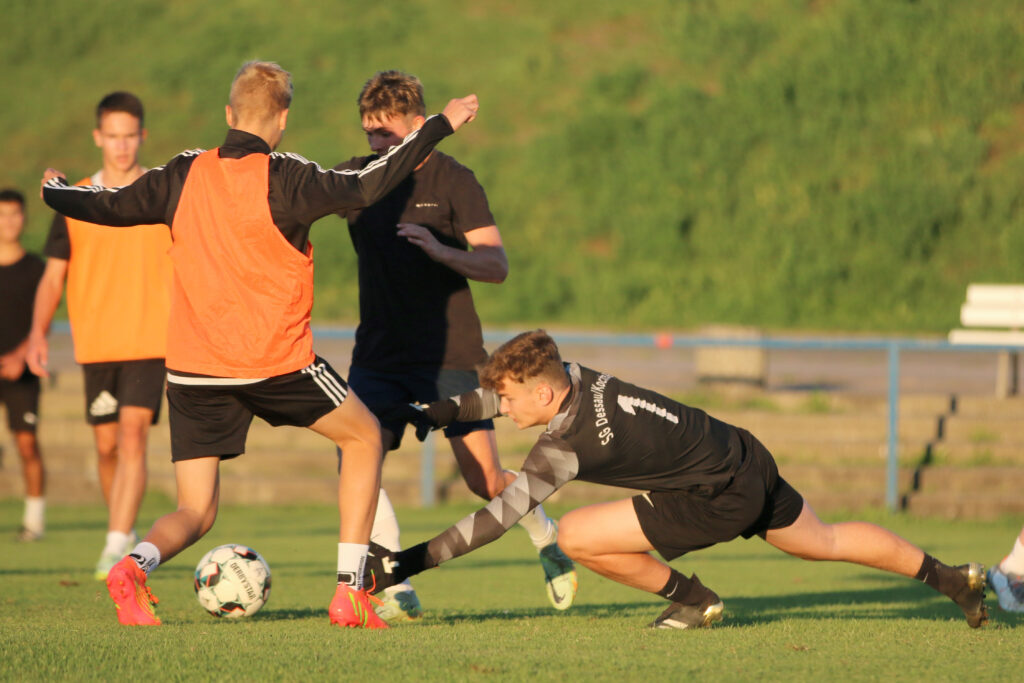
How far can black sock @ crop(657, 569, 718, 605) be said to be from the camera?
5.88 meters

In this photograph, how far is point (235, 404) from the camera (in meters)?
5.65

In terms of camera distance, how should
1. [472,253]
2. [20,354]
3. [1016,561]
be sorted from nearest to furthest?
[472,253], [1016,561], [20,354]

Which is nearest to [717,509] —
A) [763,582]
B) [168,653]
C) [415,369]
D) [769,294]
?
[415,369]

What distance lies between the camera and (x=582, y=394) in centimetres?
546

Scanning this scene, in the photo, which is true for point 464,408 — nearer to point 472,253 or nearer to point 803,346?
point 472,253

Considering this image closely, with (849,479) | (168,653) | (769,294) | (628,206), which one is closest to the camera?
(168,653)

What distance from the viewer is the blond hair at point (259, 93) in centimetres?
554

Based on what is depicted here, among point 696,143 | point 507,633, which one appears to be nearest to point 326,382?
point 507,633

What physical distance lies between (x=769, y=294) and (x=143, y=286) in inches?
628

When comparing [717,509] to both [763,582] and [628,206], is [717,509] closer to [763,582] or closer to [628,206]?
[763,582]

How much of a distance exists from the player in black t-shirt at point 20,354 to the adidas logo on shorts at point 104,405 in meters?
2.71

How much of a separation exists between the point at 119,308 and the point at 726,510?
397cm

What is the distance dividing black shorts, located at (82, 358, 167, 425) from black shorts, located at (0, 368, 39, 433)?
284cm

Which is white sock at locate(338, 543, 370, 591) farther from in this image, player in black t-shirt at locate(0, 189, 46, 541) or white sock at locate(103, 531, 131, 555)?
player in black t-shirt at locate(0, 189, 46, 541)
